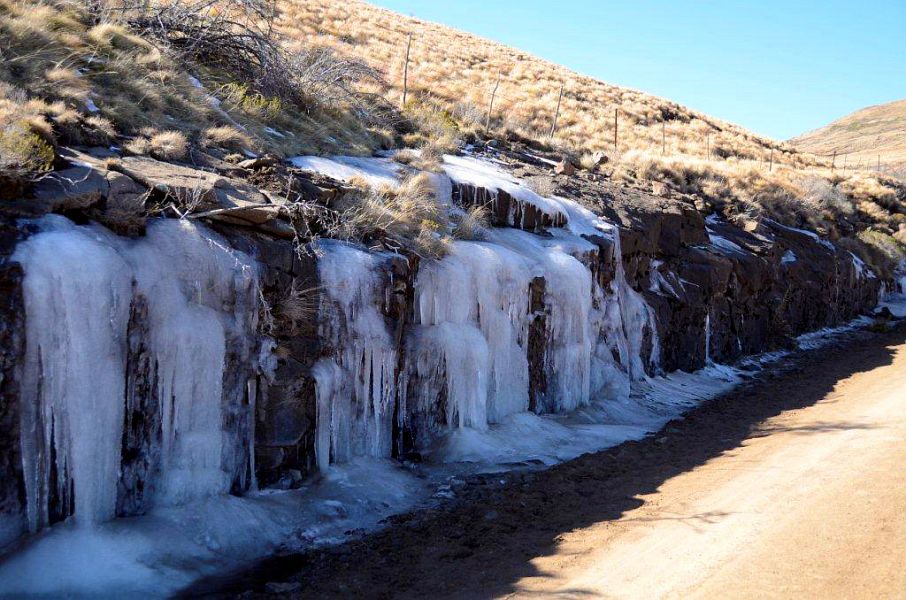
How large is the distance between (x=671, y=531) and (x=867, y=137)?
94.2 meters

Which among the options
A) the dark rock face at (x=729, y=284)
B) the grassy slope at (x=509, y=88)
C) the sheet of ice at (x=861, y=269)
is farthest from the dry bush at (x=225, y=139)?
the sheet of ice at (x=861, y=269)

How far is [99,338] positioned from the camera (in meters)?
7.96

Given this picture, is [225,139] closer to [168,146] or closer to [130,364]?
[168,146]

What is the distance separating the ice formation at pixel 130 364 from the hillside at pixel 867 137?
7025 cm

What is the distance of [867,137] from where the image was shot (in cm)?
9044

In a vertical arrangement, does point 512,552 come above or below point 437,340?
below

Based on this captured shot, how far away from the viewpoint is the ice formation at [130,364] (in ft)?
24.8

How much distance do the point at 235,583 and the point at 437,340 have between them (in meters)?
5.04

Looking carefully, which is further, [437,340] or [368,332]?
[437,340]

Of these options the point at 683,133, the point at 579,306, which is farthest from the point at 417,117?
the point at 683,133

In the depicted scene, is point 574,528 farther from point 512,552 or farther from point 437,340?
point 437,340

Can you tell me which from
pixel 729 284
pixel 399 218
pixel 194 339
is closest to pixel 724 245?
pixel 729 284

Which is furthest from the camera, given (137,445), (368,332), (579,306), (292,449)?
(579,306)

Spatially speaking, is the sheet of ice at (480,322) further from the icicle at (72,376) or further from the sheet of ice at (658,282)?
the sheet of ice at (658,282)
